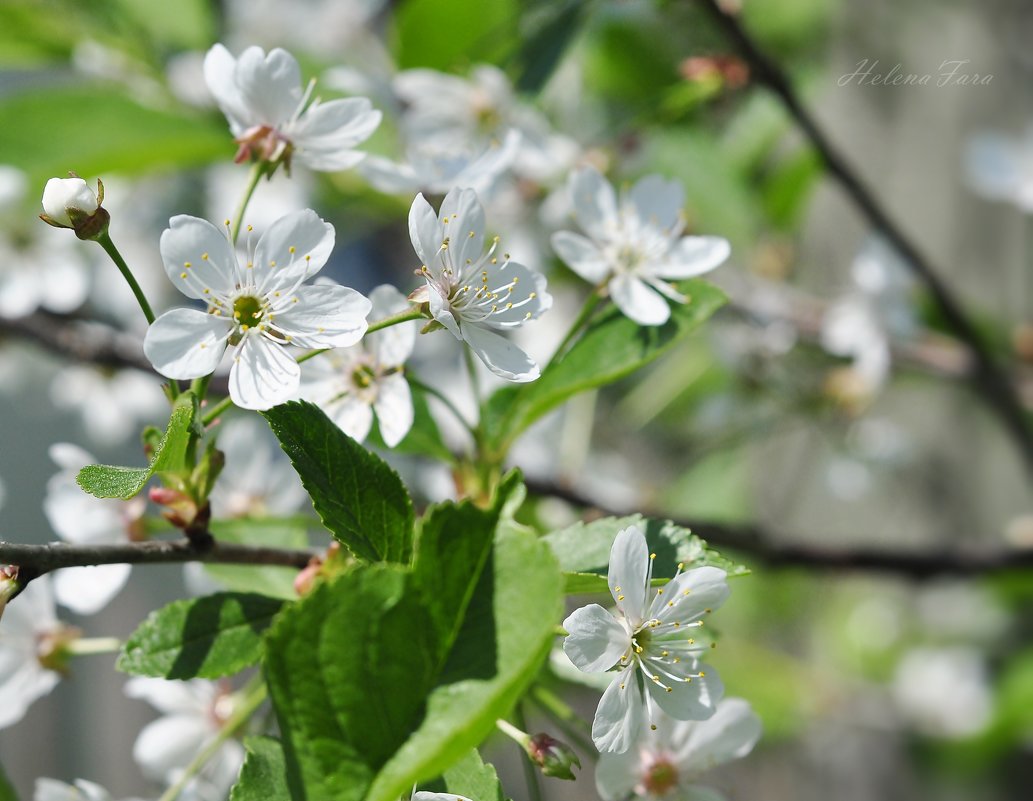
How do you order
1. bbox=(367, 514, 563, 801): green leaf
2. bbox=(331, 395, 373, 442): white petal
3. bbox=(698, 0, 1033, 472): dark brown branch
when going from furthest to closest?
bbox=(698, 0, 1033, 472): dark brown branch → bbox=(331, 395, 373, 442): white petal → bbox=(367, 514, 563, 801): green leaf

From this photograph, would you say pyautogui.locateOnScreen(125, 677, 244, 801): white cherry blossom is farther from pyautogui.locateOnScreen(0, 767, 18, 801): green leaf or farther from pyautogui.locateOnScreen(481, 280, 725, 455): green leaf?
pyautogui.locateOnScreen(481, 280, 725, 455): green leaf

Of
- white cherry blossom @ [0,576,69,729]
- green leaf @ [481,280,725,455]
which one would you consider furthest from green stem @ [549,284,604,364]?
white cherry blossom @ [0,576,69,729]

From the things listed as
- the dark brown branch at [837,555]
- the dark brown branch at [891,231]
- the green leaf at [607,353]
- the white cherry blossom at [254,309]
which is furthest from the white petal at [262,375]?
the dark brown branch at [891,231]

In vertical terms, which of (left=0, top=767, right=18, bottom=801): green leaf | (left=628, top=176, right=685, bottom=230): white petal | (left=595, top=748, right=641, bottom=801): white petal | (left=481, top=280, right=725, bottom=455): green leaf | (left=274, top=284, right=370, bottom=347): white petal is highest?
(left=274, top=284, right=370, bottom=347): white petal

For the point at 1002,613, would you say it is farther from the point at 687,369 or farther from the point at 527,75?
the point at 527,75

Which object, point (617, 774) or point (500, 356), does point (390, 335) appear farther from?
point (617, 774)

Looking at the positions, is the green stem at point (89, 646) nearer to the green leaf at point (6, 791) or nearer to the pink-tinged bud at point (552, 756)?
the green leaf at point (6, 791)
